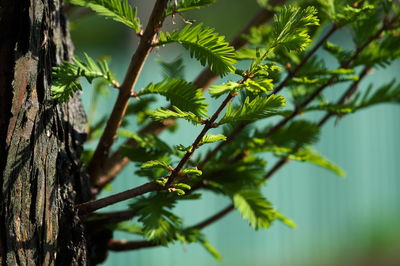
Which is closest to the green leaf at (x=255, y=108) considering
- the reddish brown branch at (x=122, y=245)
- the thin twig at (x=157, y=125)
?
the thin twig at (x=157, y=125)

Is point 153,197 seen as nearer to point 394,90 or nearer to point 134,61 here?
point 134,61

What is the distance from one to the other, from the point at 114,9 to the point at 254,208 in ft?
1.30

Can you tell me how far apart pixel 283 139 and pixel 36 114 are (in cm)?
48

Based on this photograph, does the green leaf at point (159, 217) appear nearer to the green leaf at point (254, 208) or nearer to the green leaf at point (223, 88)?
the green leaf at point (254, 208)

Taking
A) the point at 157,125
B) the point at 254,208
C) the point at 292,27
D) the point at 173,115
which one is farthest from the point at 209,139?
the point at 157,125

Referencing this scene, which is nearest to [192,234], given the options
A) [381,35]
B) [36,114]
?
[36,114]

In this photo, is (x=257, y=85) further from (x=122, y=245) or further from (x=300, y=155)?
A: (x=122, y=245)

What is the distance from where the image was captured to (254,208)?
95 cm

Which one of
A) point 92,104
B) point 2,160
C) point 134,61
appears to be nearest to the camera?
point 2,160

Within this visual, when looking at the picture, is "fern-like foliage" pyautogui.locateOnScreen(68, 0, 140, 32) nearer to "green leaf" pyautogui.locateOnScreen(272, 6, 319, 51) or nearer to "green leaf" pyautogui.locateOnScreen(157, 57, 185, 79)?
"green leaf" pyautogui.locateOnScreen(272, 6, 319, 51)

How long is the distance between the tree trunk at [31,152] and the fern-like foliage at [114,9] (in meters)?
0.06

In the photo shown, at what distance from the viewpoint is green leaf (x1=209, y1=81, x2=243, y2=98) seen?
61 centimetres

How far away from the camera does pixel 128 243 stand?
1064 mm

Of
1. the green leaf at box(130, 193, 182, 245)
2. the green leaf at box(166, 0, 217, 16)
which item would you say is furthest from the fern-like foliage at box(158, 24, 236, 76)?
the green leaf at box(130, 193, 182, 245)
